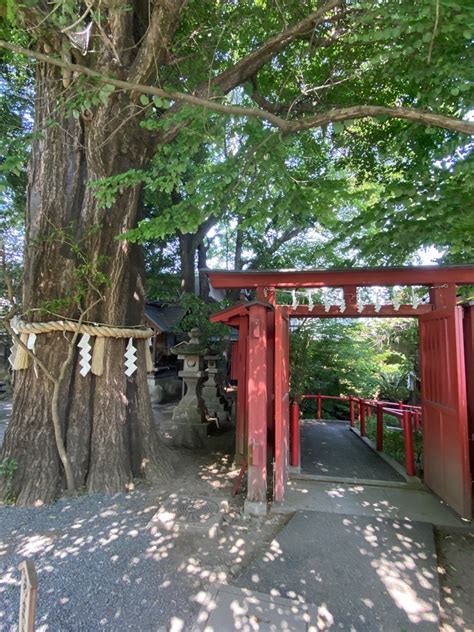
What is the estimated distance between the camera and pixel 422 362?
17.4 ft

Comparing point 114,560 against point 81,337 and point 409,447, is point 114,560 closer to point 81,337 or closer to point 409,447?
point 81,337

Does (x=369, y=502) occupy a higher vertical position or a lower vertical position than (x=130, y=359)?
lower

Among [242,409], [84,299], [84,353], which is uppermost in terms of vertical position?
[84,299]

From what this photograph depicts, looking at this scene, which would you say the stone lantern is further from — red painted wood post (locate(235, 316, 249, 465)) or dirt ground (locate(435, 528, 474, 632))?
dirt ground (locate(435, 528, 474, 632))

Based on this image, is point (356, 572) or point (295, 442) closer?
point (356, 572)

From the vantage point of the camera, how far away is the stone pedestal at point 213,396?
31.5 feet

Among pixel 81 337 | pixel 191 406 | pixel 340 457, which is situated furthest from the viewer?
pixel 191 406

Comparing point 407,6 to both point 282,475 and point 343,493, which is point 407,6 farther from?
point 343,493

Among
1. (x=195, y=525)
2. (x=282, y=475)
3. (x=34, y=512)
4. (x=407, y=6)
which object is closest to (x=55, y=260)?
(x=34, y=512)

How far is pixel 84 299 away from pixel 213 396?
5845 millimetres

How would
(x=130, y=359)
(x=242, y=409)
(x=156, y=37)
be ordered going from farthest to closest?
(x=242, y=409), (x=130, y=359), (x=156, y=37)

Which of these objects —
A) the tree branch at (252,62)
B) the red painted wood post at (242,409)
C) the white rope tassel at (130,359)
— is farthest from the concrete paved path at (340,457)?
the tree branch at (252,62)

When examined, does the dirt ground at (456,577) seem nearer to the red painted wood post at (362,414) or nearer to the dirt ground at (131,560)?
the dirt ground at (131,560)

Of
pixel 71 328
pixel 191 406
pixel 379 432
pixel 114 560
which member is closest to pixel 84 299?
pixel 71 328
